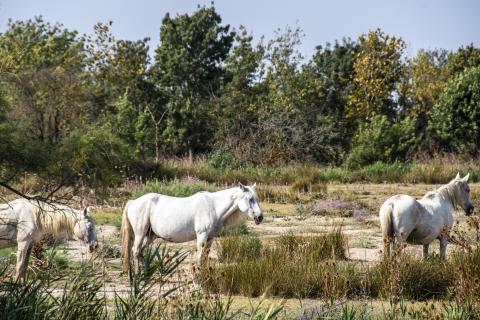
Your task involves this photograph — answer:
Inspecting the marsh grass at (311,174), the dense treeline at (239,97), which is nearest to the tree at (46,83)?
the dense treeline at (239,97)

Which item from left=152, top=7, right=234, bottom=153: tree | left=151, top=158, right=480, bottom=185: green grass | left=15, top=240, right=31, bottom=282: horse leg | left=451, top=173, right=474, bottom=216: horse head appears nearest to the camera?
left=15, top=240, right=31, bottom=282: horse leg

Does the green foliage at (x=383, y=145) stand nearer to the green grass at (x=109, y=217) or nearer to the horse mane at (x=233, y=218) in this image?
the green grass at (x=109, y=217)

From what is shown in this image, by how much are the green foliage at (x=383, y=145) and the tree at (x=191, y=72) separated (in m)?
8.14

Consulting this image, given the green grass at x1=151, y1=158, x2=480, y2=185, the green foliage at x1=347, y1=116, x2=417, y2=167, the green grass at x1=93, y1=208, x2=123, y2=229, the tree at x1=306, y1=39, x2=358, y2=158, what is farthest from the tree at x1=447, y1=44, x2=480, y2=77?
the green grass at x1=93, y1=208, x2=123, y2=229

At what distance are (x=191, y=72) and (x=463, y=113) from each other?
1505cm

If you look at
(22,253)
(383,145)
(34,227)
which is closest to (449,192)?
(34,227)

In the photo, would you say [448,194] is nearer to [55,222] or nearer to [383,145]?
[55,222]

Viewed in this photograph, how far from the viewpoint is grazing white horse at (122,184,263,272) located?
11281mm

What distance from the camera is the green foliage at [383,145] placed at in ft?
114

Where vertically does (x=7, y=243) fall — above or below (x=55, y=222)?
below

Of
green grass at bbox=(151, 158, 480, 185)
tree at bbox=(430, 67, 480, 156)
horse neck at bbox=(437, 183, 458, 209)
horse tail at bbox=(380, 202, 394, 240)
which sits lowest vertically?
green grass at bbox=(151, 158, 480, 185)

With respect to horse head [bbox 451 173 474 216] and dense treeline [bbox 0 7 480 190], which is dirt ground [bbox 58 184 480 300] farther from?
dense treeline [bbox 0 7 480 190]

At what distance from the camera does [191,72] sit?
43844mm

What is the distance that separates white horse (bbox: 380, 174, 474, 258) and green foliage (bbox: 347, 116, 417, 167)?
21.6m
